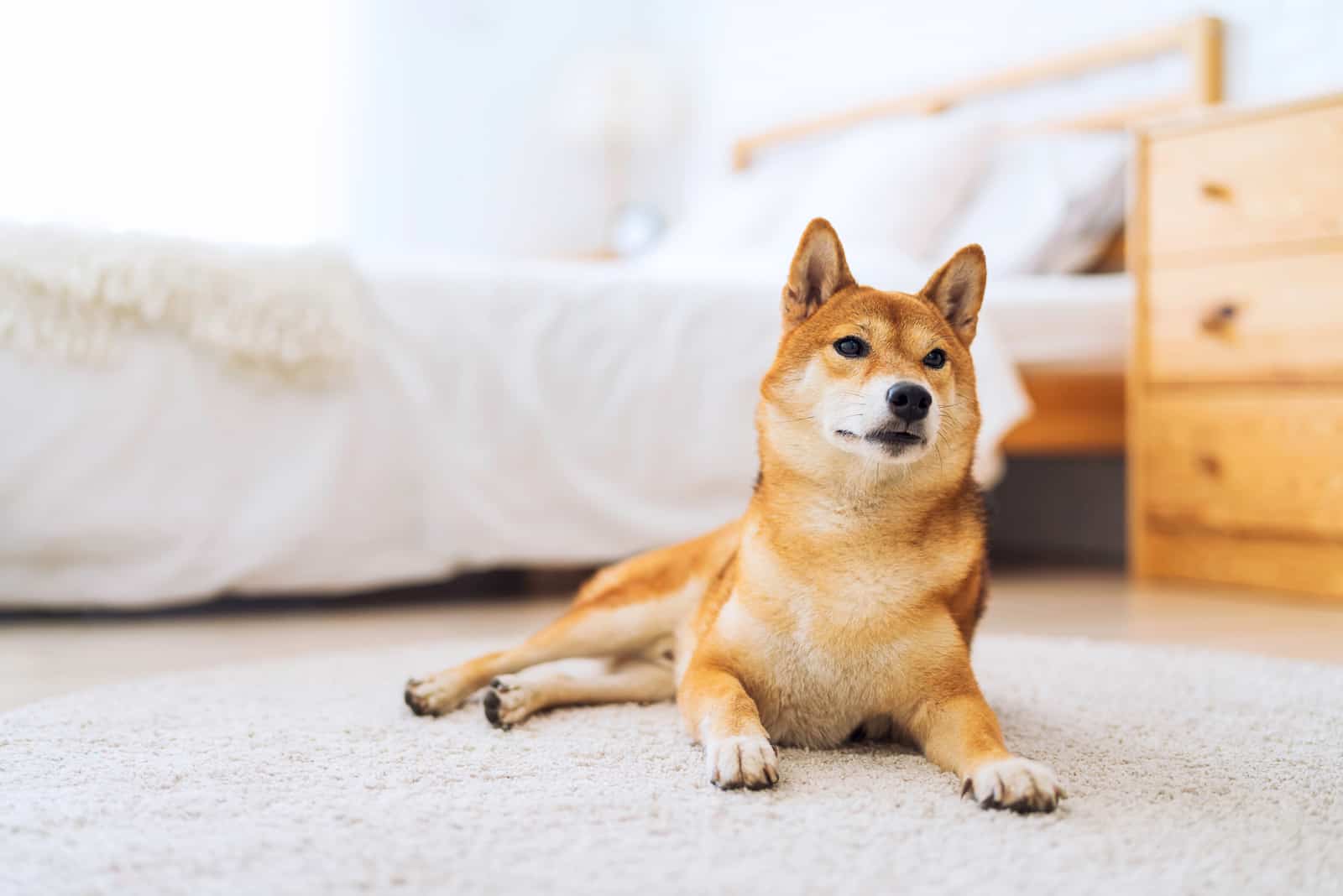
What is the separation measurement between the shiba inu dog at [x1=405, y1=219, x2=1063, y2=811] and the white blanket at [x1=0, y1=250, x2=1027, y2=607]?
3.88 feet

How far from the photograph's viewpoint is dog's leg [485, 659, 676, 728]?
1.45 m

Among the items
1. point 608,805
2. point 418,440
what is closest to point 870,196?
point 418,440

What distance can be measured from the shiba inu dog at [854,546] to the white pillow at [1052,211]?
6.58 feet

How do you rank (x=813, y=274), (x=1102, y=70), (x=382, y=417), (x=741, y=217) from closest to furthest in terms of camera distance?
(x=813, y=274) < (x=382, y=417) < (x=1102, y=70) < (x=741, y=217)

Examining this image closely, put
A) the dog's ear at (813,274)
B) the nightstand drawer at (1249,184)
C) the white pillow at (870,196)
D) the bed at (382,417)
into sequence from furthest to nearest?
the white pillow at (870,196)
the nightstand drawer at (1249,184)
the bed at (382,417)
the dog's ear at (813,274)

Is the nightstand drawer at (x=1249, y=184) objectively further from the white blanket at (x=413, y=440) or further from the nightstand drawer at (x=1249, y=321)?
the white blanket at (x=413, y=440)

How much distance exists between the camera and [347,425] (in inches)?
94.9

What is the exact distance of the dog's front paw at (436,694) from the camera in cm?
151

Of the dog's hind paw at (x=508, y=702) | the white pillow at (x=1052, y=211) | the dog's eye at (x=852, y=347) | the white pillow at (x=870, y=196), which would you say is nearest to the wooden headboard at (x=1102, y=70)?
the white pillow at (x=1052, y=211)

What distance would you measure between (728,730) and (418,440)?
1407 mm

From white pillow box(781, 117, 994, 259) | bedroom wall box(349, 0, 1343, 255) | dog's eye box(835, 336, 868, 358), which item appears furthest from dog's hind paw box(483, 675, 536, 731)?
bedroom wall box(349, 0, 1343, 255)

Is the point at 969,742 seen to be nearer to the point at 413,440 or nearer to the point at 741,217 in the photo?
the point at 413,440

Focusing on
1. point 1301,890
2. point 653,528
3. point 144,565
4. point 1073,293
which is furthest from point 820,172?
point 1301,890

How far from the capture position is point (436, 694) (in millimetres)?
1514
